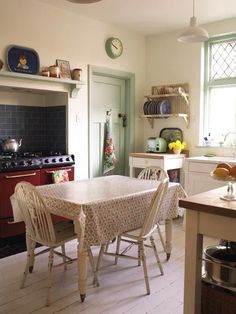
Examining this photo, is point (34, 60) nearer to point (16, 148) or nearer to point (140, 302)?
point (16, 148)

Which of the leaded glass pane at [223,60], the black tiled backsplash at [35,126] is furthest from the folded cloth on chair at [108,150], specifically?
the leaded glass pane at [223,60]

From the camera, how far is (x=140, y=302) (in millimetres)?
2359

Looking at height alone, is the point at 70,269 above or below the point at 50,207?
below

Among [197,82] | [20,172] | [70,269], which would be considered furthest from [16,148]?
[197,82]

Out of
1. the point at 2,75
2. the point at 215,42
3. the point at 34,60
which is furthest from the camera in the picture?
the point at 215,42

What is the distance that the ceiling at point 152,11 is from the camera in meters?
3.69

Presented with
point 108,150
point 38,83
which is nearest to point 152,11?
point 38,83

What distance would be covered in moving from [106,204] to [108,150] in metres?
2.34

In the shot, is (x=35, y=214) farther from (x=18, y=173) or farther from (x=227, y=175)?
(x=227, y=175)

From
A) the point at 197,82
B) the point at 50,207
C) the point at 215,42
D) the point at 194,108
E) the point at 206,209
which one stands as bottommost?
the point at 50,207

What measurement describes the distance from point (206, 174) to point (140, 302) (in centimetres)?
201

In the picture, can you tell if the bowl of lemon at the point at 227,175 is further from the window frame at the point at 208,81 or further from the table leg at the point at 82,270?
the window frame at the point at 208,81

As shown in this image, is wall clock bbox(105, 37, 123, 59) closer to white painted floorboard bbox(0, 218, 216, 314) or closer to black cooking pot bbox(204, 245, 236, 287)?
white painted floorboard bbox(0, 218, 216, 314)

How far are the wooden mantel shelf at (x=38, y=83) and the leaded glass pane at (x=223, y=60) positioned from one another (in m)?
1.82
